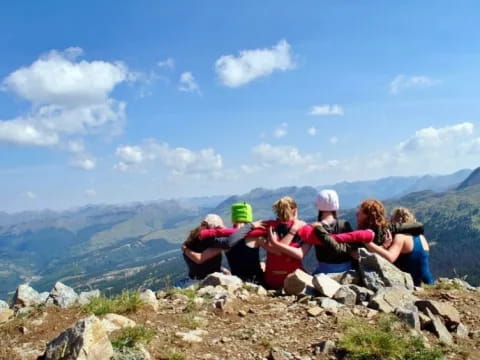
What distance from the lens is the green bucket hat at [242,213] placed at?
1153 cm

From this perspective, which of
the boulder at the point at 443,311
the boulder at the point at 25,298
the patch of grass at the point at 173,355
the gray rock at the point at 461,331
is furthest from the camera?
the boulder at the point at 25,298

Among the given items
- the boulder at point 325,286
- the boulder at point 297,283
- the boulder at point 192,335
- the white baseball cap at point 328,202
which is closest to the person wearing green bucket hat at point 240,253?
the white baseball cap at point 328,202

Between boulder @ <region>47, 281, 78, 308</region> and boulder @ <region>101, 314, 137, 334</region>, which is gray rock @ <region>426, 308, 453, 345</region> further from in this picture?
boulder @ <region>47, 281, 78, 308</region>

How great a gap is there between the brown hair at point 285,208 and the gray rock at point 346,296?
7.70 feet

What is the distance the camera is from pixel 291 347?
6.60m

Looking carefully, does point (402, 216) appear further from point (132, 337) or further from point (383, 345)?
point (132, 337)

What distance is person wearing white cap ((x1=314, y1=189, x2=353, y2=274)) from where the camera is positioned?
1019 cm

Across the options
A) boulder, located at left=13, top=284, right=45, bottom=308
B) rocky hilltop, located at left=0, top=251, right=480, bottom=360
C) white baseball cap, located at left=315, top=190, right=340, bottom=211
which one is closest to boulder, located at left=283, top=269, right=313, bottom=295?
rocky hilltop, located at left=0, top=251, right=480, bottom=360

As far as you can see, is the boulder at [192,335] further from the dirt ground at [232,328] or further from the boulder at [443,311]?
the boulder at [443,311]

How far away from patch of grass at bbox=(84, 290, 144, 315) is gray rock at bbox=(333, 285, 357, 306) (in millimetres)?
3754

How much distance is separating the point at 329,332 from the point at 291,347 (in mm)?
808

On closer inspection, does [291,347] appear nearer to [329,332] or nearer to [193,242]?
[329,332]

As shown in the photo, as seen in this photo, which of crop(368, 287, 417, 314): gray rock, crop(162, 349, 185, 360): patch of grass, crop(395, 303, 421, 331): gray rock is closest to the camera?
crop(162, 349, 185, 360): patch of grass

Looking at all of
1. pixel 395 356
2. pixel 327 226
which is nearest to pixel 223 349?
pixel 395 356
